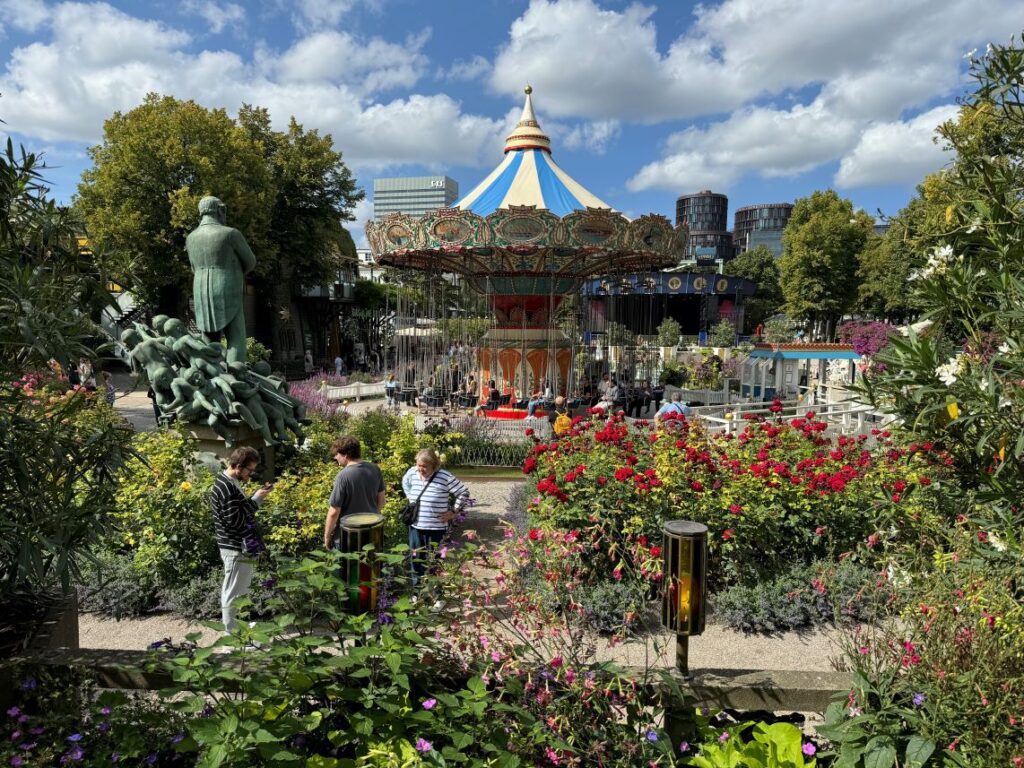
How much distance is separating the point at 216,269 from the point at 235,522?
4.74m

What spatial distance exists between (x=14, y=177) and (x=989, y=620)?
388 centimetres

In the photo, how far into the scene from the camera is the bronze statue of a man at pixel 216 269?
7.92 m

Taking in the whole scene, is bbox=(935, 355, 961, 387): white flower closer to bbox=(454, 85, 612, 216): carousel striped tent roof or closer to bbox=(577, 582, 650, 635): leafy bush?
bbox=(577, 582, 650, 635): leafy bush

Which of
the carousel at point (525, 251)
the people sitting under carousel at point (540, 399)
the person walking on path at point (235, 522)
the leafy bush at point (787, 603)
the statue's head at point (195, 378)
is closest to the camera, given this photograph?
the person walking on path at point (235, 522)

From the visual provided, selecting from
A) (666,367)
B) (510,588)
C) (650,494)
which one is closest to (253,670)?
(510,588)

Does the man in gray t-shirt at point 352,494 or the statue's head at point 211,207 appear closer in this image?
the man in gray t-shirt at point 352,494

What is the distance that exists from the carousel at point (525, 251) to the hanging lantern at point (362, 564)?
38.7 ft

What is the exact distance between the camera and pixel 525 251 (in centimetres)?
1523

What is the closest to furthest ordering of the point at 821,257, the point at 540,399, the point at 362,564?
the point at 362,564 → the point at 540,399 → the point at 821,257

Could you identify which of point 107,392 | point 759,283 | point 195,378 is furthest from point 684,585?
point 759,283

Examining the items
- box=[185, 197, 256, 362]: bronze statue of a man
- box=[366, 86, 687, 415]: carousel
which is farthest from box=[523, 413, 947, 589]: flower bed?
box=[366, 86, 687, 415]: carousel

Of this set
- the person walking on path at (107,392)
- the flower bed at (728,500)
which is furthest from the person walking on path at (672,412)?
the person walking on path at (107,392)

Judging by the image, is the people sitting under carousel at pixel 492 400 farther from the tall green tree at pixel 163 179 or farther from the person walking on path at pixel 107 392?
the tall green tree at pixel 163 179

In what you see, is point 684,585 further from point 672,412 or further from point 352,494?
point 672,412
